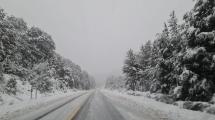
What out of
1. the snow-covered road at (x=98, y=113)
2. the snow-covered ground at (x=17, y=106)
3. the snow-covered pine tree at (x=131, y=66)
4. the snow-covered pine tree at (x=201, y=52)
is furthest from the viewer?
the snow-covered pine tree at (x=131, y=66)

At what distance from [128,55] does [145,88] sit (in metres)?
15.1

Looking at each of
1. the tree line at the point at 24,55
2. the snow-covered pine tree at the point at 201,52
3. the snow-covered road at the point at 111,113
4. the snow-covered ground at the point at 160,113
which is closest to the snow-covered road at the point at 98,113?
the snow-covered road at the point at 111,113

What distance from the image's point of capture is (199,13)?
14.0 meters

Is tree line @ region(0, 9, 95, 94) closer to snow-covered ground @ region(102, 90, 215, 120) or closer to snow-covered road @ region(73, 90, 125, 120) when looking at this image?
snow-covered road @ region(73, 90, 125, 120)

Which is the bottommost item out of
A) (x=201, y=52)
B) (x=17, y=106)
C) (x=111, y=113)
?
(x=111, y=113)

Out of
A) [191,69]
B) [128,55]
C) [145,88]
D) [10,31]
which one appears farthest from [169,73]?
[145,88]

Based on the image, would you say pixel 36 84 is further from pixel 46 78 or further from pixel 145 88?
pixel 145 88

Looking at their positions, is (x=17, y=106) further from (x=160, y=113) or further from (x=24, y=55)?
(x=24, y=55)

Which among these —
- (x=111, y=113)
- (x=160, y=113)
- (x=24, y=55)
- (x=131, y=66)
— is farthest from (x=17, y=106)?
(x=131, y=66)

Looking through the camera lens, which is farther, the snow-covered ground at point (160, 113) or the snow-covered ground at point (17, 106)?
the snow-covered ground at point (17, 106)

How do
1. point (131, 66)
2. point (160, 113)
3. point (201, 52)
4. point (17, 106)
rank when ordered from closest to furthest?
point (160, 113), point (17, 106), point (201, 52), point (131, 66)

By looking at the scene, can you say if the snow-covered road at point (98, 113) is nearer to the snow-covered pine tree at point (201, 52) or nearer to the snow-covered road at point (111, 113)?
the snow-covered road at point (111, 113)

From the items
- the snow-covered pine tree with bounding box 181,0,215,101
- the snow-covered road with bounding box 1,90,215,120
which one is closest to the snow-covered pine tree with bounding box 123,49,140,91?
the snow-covered pine tree with bounding box 181,0,215,101

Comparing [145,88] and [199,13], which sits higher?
[199,13]
